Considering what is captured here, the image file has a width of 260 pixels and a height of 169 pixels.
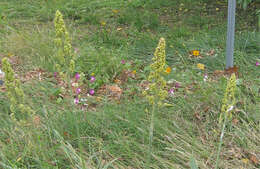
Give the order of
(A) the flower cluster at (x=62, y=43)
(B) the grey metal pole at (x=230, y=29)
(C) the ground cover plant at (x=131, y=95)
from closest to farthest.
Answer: (A) the flower cluster at (x=62, y=43)
(C) the ground cover plant at (x=131, y=95)
(B) the grey metal pole at (x=230, y=29)

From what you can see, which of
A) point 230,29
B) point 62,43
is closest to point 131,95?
point 230,29

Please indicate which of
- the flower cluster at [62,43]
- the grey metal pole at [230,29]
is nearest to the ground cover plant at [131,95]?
→ the flower cluster at [62,43]

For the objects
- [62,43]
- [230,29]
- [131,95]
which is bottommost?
[131,95]

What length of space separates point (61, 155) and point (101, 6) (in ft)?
15.1

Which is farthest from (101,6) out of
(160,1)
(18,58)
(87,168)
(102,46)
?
(87,168)

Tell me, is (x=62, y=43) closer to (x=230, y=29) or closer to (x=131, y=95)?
(x=131, y=95)

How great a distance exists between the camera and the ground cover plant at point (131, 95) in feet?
5.61

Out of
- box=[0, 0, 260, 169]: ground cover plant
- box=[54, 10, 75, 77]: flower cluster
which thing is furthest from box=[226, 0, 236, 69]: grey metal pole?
box=[54, 10, 75, 77]: flower cluster

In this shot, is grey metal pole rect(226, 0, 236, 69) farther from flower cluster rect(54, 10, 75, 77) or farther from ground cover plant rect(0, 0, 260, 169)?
flower cluster rect(54, 10, 75, 77)

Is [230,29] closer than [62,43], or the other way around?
[62,43]

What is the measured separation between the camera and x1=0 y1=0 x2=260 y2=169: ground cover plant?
5.61ft

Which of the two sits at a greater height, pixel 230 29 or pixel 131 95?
pixel 230 29

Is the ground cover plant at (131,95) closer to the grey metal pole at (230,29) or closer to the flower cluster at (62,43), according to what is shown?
the flower cluster at (62,43)

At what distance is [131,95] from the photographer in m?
2.78
